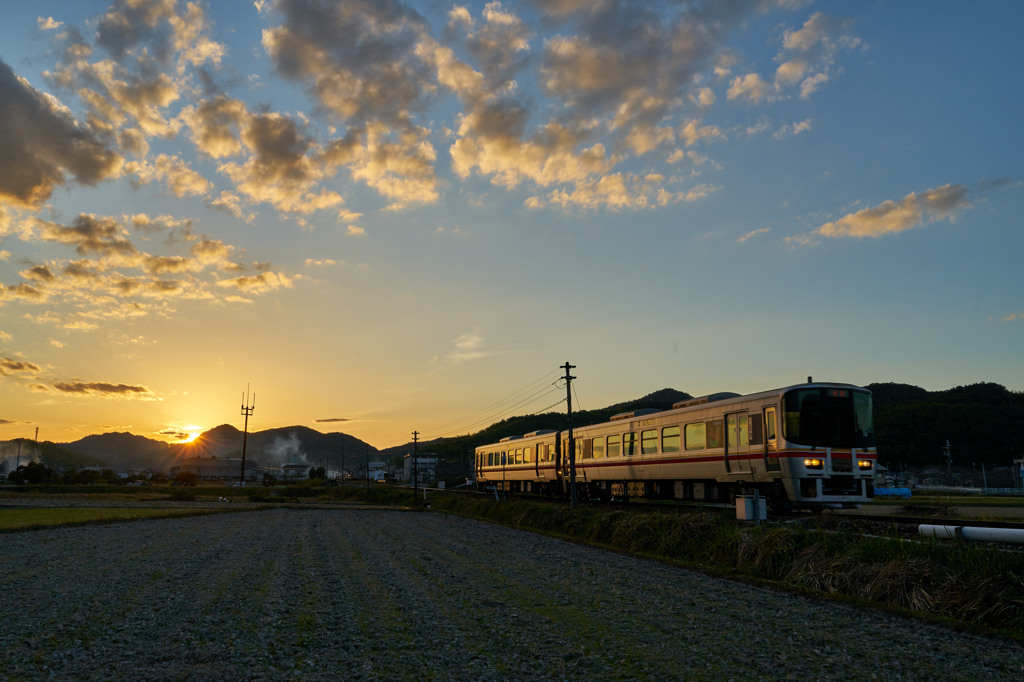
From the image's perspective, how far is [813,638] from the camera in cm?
862

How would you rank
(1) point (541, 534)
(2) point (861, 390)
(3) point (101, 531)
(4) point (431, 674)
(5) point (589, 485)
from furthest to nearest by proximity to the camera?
(5) point (589, 485) → (3) point (101, 531) → (1) point (541, 534) → (2) point (861, 390) → (4) point (431, 674)

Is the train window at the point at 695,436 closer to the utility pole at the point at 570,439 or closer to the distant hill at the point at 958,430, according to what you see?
the utility pole at the point at 570,439

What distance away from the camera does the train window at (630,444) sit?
97.0 ft

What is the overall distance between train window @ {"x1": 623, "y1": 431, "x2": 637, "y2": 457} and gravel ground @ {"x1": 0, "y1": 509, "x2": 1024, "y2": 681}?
42.5 ft

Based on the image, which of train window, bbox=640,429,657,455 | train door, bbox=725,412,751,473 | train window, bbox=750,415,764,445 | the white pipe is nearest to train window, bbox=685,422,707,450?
train door, bbox=725,412,751,473

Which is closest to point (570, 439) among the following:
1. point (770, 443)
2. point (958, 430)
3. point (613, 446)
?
point (613, 446)

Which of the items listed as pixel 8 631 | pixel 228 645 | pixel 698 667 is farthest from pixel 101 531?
pixel 698 667

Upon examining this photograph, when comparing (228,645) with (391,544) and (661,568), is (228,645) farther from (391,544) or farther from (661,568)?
(391,544)

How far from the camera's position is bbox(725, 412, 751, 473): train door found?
2152 cm

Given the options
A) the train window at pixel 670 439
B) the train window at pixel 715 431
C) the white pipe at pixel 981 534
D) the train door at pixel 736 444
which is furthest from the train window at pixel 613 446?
the white pipe at pixel 981 534

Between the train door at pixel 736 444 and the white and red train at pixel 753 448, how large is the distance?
34 millimetres

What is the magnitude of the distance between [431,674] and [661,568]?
29.1 ft

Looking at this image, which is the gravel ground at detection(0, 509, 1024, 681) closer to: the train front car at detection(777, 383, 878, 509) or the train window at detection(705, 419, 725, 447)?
the train front car at detection(777, 383, 878, 509)

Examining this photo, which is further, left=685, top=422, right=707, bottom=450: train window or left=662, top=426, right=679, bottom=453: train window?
left=662, top=426, right=679, bottom=453: train window
